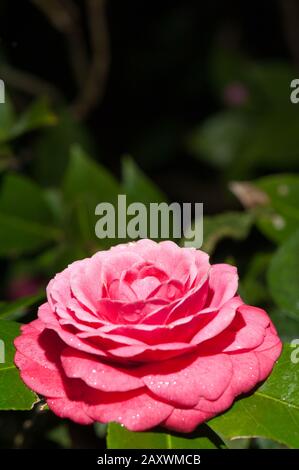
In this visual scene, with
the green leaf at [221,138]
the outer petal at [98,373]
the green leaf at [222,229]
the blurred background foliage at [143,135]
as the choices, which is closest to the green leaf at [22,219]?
the blurred background foliage at [143,135]

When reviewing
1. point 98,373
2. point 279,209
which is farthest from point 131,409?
point 279,209

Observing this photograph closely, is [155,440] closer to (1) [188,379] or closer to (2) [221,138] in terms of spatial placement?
(1) [188,379]

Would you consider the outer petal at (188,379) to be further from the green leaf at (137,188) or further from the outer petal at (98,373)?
the green leaf at (137,188)

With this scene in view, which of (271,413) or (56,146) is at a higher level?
(56,146)

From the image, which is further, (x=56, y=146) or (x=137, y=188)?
(x=56, y=146)

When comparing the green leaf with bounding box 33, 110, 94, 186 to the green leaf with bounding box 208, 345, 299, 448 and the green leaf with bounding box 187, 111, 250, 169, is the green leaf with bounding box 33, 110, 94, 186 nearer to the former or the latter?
the green leaf with bounding box 187, 111, 250, 169

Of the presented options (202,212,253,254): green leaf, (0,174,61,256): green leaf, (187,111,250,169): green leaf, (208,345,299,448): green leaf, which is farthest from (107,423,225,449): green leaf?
(187,111,250,169): green leaf
